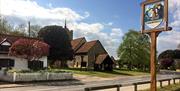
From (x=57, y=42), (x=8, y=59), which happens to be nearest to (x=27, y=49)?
(x=8, y=59)

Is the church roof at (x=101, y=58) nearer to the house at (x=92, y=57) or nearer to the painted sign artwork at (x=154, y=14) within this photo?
the house at (x=92, y=57)

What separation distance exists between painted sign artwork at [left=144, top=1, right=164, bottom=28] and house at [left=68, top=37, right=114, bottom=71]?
149ft

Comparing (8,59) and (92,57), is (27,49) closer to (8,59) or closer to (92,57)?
(8,59)

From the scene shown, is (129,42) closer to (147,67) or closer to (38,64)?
(147,67)

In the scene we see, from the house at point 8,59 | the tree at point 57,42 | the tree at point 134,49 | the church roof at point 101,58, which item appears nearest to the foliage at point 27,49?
the house at point 8,59

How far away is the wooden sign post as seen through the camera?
17.8 meters

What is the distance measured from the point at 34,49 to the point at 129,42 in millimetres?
44145

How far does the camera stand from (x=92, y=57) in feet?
225

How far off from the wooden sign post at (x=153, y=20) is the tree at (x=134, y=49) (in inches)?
2375

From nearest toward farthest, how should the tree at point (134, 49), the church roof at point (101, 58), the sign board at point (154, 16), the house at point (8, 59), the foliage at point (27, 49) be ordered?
1. the sign board at point (154, 16)
2. the foliage at point (27, 49)
3. the house at point (8, 59)
4. the church roof at point (101, 58)
5. the tree at point (134, 49)

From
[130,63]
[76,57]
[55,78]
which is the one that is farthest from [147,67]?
[55,78]

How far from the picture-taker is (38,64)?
4669cm

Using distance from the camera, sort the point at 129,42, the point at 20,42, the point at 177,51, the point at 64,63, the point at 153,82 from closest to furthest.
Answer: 1. the point at 153,82
2. the point at 20,42
3. the point at 64,63
4. the point at 129,42
5. the point at 177,51

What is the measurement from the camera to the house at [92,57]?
64581 mm
